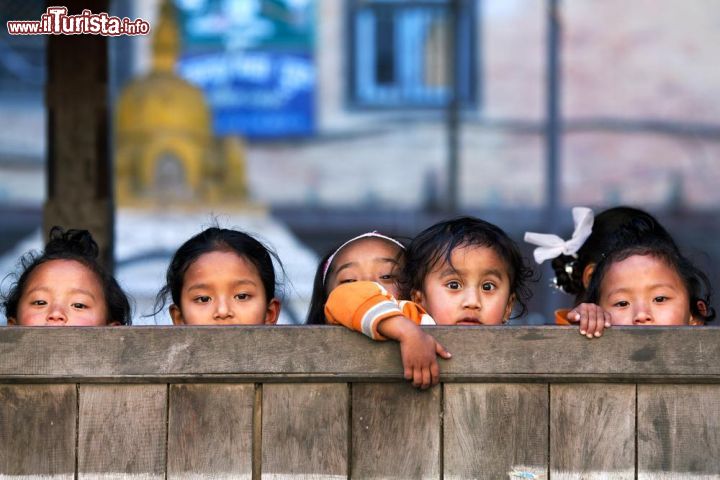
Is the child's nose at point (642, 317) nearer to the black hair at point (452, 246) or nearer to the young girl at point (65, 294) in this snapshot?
the black hair at point (452, 246)

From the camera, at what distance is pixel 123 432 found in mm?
2457

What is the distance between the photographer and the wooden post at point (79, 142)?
13.3 feet

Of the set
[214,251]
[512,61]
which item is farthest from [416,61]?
[214,251]

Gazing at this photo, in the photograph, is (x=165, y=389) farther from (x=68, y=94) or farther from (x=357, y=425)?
(x=68, y=94)

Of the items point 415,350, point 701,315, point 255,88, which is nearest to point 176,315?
point 415,350

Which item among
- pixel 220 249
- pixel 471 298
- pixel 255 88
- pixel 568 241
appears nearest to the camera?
pixel 471 298

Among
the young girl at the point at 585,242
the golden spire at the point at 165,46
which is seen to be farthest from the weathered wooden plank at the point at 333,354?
the golden spire at the point at 165,46

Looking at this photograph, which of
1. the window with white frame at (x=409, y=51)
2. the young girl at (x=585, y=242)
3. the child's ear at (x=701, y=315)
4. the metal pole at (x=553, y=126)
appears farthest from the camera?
the window with white frame at (x=409, y=51)

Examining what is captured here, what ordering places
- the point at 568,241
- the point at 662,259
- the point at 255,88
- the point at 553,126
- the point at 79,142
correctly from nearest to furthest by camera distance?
the point at 662,259 → the point at 568,241 → the point at 79,142 → the point at 553,126 → the point at 255,88

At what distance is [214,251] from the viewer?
3150 mm

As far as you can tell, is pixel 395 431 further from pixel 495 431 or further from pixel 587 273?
pixel 587 273

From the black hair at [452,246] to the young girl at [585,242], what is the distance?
1.18ft

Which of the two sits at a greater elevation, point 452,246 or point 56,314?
point 452,246

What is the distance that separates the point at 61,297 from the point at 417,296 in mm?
828
